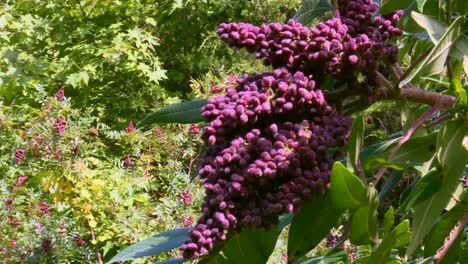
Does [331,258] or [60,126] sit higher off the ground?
[331,258]

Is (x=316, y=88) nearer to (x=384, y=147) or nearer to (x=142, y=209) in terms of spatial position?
(x=384, y=147)

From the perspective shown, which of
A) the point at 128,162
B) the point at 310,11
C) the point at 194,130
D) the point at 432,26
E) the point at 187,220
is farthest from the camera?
the point at 128,162

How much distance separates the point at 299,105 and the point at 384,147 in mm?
191

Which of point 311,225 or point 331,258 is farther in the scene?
point 331,258

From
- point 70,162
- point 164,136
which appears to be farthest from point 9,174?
point 164,136

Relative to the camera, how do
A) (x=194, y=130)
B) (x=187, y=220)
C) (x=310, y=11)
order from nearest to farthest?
(x=310, y=11)
(x=187, y=220)
(x=194, y=130)

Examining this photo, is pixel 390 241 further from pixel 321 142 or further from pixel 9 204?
pixel 9 204

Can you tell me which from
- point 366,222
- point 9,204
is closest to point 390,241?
point 366,222

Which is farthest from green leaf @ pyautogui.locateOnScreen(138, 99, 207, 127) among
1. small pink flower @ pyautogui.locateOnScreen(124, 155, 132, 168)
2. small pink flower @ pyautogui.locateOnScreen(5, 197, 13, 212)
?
small pink flower @ pyautogui.locateOnScreen(124, 155, 132, 168)

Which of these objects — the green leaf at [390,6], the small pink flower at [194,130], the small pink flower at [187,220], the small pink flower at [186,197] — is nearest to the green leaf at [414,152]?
the green leaf at [390,6]

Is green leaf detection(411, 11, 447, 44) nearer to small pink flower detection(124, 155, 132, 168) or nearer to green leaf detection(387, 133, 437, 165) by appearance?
green leaf detection(387, 133, 437, 165)

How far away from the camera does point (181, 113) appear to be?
83cm

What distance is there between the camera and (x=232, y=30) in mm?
707

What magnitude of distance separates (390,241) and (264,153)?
159 millimetres
